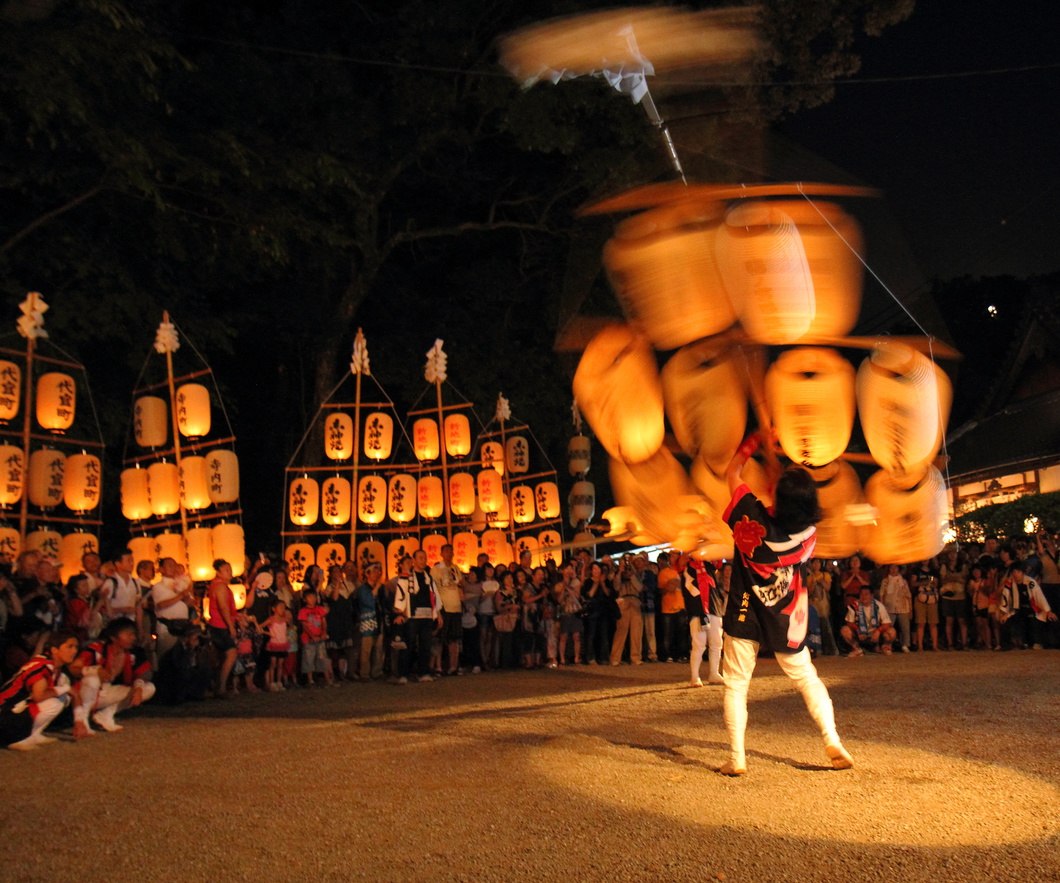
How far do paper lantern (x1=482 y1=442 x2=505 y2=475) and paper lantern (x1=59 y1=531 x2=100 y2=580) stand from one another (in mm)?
8450

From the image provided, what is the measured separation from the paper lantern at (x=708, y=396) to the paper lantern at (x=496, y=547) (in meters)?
14.0

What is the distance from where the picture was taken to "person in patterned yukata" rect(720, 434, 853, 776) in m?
5.88

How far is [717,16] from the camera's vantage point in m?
6.32

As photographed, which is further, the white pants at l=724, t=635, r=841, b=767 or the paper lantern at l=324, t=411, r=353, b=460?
the paper lantern at l=324, t=411, r=353, b=460

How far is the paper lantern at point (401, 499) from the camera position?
738 inches

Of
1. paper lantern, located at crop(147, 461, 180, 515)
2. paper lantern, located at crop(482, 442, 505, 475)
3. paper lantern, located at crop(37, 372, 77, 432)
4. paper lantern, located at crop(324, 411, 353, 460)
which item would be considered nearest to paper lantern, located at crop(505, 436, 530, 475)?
paper lantern, located at crop(482, 442, 505, 475)

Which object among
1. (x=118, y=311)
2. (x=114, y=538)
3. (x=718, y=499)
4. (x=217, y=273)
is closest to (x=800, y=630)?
(x=718, y=499)

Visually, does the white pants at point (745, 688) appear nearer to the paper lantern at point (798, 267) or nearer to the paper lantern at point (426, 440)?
the paper lantern at point (798, 267)

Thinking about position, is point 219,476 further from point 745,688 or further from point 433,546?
point 745,688

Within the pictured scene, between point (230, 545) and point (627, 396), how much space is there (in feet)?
36.3

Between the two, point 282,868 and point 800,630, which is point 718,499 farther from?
point 282,868

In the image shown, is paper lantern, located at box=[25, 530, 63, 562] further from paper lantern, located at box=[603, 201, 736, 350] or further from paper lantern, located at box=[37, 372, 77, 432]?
paper lantern, located at box=[603, 201, 736, 350]

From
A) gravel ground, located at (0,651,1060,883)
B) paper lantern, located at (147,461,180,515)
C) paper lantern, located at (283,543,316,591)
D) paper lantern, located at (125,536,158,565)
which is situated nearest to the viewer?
gravel ground, located at (0,651,1060,883)

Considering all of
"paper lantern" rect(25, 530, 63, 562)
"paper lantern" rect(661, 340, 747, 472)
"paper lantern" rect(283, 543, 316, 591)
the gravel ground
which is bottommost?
the gravel ground
